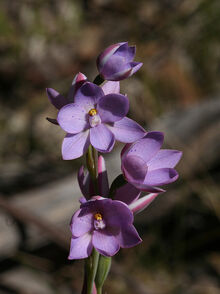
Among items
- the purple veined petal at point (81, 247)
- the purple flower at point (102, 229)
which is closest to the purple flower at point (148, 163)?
the purple flower at point (102, 229)

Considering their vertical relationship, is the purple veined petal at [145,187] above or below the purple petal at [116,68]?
below

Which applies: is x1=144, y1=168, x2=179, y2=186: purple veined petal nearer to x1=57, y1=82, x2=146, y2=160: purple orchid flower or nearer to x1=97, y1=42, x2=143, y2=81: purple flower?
x1=57, y1=82, x2=146, y2=160: purple orchid flower

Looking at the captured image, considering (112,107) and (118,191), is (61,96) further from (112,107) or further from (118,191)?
(118,191)

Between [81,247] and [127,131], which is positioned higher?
[127,131]

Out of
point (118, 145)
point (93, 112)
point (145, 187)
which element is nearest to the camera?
point (145, 187)

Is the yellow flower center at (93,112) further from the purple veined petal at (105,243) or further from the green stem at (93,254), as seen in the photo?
the purple veined petal at (105,243)

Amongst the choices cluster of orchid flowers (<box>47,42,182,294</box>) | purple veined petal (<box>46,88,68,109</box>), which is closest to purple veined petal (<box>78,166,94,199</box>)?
cluster of orchid flowers (<box>47,42,182,294</box>)

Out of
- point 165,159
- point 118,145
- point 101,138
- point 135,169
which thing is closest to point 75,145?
point 101,138
